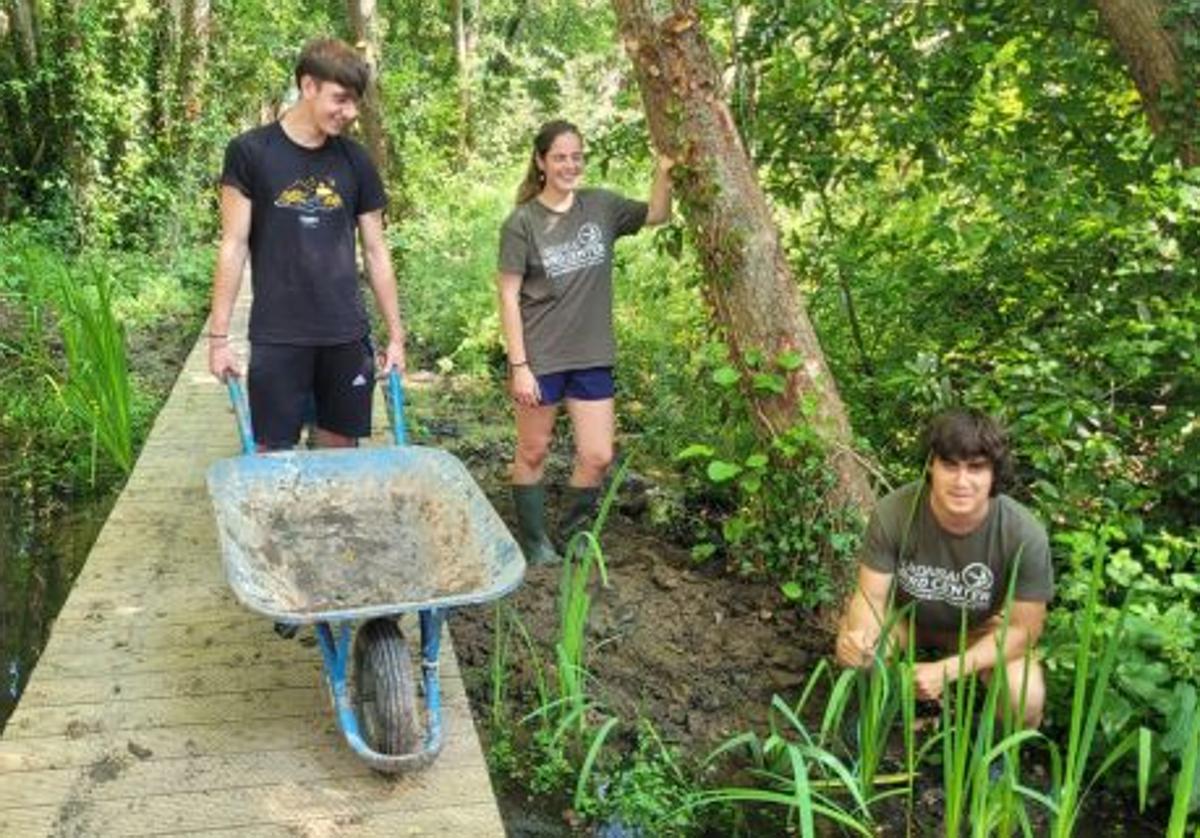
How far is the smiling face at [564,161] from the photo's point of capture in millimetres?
4352

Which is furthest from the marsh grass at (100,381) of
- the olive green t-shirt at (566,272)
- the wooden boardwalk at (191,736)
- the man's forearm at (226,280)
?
the olive green t-shirt at (566,272)

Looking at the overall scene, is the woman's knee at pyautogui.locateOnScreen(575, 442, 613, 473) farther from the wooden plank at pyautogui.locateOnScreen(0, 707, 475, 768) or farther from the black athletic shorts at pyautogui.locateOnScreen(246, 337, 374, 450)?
the wooden plank at pyautogui.locateOnScreen(0, 707, 475, 768)

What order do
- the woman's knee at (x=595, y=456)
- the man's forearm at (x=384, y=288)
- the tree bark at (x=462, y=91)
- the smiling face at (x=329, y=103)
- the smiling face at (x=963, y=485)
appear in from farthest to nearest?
the tree bark at (x=462, y=91), the woman's knee at (x=595, y=456), the man's forearm at (x=384, y=288), the smiling face at (x=329, y=103), the smiling face at (x=963, y=485)

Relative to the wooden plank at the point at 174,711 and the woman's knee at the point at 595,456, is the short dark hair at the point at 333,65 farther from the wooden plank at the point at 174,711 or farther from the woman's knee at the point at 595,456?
the wooden plank at the point at 174,711

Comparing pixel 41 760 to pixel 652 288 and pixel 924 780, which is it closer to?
pixel 924 780

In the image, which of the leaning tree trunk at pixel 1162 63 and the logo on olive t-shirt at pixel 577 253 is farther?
the leaning tree trunk at pixel 1162 63

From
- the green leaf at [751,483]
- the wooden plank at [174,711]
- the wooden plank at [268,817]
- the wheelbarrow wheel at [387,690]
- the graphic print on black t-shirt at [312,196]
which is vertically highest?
the graphic print on black t-shirt at [312,196]

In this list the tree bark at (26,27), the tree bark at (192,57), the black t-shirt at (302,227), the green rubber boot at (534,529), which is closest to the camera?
the black t-shirt at (302,227)

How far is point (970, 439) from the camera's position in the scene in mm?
3352

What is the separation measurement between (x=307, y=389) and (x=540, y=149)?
1188 mm

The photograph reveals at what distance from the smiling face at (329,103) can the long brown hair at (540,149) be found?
79 cm

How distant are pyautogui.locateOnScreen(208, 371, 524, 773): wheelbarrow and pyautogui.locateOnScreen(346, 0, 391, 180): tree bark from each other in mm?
10385

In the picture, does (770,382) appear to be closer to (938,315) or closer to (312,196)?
(938,315)

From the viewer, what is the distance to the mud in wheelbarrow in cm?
318
